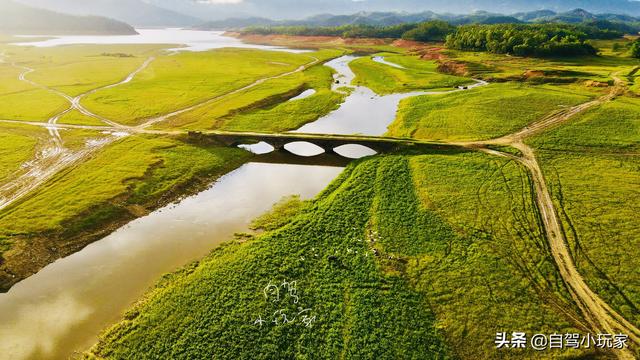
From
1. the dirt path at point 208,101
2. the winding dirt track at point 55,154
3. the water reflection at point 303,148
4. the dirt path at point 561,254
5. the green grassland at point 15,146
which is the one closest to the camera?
the dirt path at point 561,254

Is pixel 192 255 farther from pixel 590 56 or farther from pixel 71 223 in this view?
pixel 590 56

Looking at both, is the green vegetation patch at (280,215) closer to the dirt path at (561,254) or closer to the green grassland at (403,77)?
the dirt path at (561,254)

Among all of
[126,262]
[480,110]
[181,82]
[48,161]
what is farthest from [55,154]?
[480,110]

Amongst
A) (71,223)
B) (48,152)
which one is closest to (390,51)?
(48,152)

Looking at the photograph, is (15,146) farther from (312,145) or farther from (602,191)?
(602,191)

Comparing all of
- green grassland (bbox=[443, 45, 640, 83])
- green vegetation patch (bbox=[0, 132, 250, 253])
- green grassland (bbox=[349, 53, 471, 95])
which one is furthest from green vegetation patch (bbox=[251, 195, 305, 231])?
green grassland (bbox=[443, 45, 640, 83])

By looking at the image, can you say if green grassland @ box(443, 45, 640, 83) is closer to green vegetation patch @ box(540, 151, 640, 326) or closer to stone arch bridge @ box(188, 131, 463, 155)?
green vegetation patch @ box(540, 151, 640, 326)

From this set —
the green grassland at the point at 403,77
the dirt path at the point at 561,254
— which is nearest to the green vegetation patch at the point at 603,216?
the dirt path at the point at 561,254
